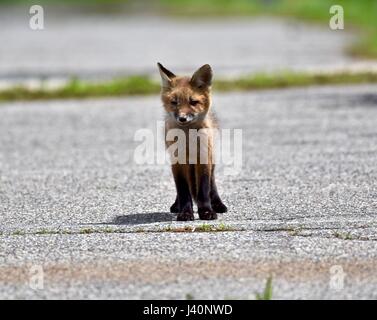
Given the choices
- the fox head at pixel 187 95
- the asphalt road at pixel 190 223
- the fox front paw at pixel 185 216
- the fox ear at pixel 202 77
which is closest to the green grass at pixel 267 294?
the asphalt road at pixel 190 223

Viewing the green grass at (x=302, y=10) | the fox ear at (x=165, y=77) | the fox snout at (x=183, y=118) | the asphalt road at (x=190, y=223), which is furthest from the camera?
the green grass at (x=302, y=10)

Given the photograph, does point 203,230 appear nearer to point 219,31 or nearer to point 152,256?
point 152,256

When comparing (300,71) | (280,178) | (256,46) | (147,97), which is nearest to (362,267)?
(280,178)

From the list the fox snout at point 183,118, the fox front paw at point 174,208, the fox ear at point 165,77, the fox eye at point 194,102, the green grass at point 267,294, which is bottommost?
the green grass at point 267,294

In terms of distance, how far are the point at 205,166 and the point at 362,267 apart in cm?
213

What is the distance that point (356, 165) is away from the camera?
12.1m

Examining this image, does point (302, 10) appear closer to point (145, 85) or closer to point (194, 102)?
point (145, 85)

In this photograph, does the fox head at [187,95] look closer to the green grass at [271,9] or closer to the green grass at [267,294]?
the green grass at [267,294]

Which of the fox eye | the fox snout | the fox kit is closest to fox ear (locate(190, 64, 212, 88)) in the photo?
the fox kit

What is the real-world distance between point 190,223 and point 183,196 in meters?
0.26

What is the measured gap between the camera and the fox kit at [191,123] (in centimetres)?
927

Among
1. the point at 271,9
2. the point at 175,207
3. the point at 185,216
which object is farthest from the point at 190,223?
the point at 271,9

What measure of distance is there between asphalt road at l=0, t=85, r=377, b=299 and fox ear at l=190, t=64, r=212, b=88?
1.06m

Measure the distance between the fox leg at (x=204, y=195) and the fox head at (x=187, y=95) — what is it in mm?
382
